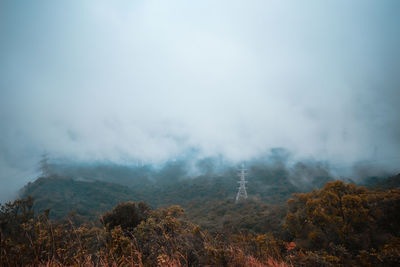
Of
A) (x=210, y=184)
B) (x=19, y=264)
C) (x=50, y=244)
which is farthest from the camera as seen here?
(x=210, y=184)

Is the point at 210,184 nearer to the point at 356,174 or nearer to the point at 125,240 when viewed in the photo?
the point at 356,174

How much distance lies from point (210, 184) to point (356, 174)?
122910mm

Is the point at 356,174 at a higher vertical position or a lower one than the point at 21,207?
lower

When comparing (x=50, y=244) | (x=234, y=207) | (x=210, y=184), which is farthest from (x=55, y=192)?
(x=50, y=244)

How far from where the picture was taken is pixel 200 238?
7328mm

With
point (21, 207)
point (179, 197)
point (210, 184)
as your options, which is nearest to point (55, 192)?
point (179, 197)

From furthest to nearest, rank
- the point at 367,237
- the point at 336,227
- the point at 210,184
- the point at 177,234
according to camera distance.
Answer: the point at 210,184 < the point at 336,227 < the point at 367,237 < the point at 177,234

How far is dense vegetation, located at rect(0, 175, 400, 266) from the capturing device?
5527mm

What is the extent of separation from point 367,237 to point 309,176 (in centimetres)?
17637

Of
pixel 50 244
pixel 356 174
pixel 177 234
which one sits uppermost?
pixel 50 244

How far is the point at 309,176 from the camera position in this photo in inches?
6639

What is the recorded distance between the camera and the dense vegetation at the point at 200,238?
18.1 ft

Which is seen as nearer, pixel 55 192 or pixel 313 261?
pixel 313 261

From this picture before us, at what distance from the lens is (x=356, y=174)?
15425cm
